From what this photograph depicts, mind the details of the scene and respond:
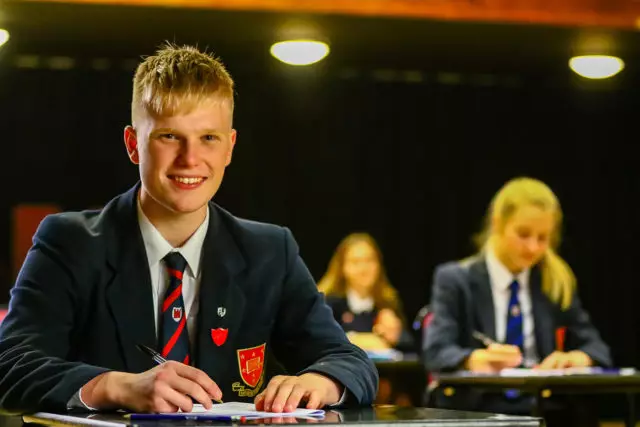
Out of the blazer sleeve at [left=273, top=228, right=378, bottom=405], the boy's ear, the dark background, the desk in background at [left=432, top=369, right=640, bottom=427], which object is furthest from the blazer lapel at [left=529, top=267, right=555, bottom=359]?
the dark background

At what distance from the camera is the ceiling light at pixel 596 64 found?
679cm

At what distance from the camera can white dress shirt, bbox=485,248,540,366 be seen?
4375 mm

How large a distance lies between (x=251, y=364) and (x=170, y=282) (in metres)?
0.19

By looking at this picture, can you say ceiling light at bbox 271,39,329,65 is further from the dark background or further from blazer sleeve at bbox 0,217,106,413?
blazer sleeve at bbox 0,217,106,413

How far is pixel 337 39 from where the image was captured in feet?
20.9

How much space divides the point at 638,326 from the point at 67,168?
4.61m

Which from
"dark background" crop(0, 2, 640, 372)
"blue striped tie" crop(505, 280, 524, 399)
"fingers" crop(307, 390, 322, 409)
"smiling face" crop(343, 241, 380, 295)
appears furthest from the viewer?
"dark background" crop(0, 2, 640, 372)

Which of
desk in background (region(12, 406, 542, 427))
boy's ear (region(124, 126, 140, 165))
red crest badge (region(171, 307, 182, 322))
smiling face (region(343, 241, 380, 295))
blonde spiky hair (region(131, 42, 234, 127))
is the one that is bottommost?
desk in background (region(12, 406, 542, 427))

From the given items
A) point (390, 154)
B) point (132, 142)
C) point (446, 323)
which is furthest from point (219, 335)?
point (390, 154)

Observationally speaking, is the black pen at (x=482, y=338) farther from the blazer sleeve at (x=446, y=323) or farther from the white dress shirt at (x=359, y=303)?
the white dress shirt at (x=359, y=303)

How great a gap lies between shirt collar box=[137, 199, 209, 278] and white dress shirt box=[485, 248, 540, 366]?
2.58 m

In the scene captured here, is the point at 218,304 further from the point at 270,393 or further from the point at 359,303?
the point at 359,303

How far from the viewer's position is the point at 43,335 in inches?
72.4

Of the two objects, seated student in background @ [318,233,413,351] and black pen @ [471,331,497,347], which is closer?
black pen @ [471,331,497,347]
